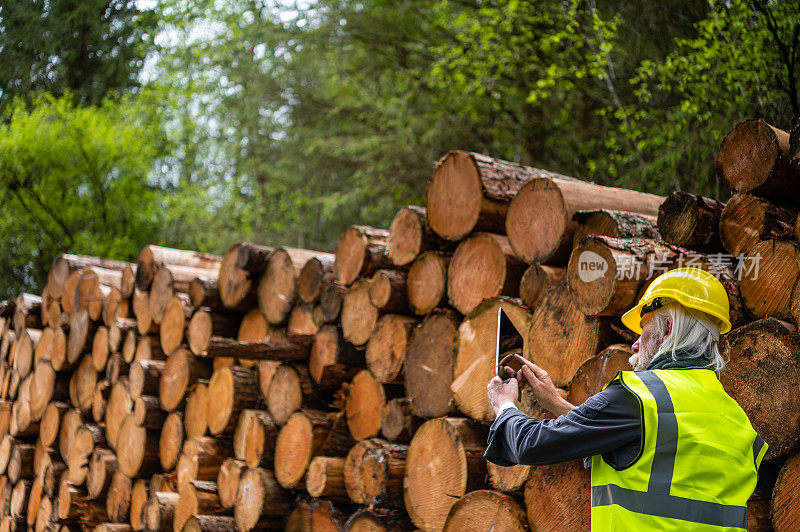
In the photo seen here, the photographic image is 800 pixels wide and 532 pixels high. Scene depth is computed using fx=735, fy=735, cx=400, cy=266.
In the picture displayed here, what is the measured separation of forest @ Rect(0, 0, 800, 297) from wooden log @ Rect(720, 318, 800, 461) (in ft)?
17.6

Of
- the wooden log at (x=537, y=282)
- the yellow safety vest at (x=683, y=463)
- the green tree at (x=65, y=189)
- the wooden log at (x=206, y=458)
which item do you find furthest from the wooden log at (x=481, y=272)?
the green tree at (x=65, y=189)

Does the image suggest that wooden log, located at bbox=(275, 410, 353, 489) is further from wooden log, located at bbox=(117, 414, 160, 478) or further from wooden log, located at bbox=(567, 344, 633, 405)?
wooden log, located at bbox=(567, 344, 633, 405)

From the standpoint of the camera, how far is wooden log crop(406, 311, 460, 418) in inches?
137

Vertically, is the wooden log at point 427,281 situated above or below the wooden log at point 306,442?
above

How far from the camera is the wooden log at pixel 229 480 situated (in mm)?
4547

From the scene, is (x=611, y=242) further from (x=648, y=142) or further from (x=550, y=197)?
(x=648, y=142)

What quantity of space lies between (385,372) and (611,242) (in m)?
1.64

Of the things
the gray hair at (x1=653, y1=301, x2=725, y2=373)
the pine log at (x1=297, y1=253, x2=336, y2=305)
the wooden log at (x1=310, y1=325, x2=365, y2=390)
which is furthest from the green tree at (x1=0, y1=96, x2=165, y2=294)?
the gray hair at (x1=653, y1=301, x2=725, y2=373)

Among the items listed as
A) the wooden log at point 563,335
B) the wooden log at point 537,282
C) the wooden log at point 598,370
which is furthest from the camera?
the wooden log at point 537,282

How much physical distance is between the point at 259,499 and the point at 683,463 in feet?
9.53

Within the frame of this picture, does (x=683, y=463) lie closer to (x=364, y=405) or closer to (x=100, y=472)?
(x=364, y=405)

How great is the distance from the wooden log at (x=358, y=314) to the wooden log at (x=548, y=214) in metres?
1.05

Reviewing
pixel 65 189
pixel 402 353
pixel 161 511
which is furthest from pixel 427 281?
pixel 65 189

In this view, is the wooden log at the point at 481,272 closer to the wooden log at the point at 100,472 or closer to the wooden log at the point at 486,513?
the wooden log at the point at 486,513
